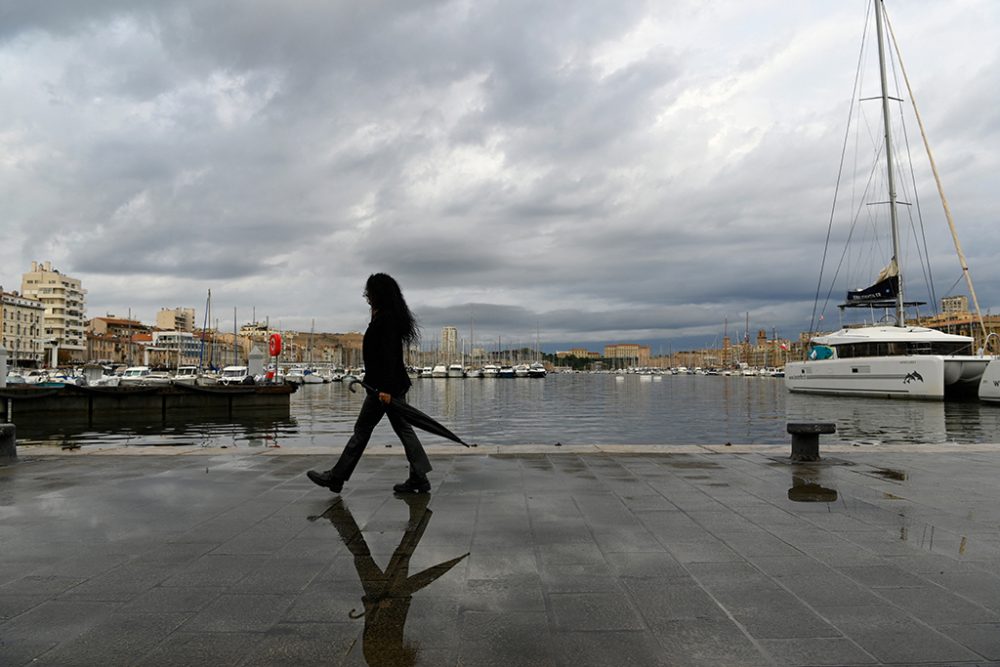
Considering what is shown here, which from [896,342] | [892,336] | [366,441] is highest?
[892,336]

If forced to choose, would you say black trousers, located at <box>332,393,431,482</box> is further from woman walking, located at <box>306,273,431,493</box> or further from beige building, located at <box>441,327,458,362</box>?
beige building, located at <box>441,327,458,362</box>

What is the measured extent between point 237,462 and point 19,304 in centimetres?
15570

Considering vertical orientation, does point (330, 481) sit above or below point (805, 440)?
below

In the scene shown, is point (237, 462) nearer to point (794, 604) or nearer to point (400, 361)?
point (400, 361)

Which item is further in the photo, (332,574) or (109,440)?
(109,440)

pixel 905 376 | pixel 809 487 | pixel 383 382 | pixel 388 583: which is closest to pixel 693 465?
pixel 809 487

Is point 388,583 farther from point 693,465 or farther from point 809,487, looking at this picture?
point 693,465

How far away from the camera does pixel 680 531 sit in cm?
542

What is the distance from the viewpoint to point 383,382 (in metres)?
6.96

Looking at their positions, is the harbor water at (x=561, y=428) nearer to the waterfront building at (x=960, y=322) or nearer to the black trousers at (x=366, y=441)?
the black trousers at (x=366, y=441)

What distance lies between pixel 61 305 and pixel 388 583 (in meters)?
177

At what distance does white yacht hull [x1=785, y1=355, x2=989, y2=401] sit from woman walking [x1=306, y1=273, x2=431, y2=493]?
43947mm

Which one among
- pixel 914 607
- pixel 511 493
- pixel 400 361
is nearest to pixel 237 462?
pixel 400 361

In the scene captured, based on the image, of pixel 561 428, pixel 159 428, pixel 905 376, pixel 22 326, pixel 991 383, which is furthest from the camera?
pixel 22 326
